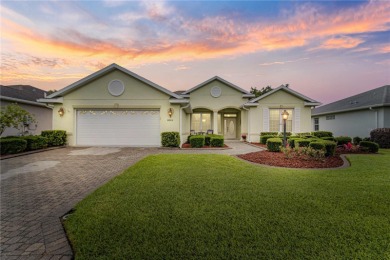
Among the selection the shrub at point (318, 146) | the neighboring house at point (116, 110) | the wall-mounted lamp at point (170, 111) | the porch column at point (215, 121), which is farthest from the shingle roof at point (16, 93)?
the shrub at point (318, 146)

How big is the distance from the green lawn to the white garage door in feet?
27.4

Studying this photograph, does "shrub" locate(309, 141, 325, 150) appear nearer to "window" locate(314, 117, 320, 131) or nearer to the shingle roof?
"window" locate(314, 117, 320, 131)

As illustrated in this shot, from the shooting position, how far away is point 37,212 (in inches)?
140

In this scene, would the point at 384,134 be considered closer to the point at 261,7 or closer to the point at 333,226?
the point at 261,7

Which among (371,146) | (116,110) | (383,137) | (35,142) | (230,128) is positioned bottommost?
(371,146)

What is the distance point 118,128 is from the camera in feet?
44.1

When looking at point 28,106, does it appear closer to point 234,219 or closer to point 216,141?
point 216,141

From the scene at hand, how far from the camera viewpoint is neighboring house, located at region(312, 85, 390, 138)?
15141mm

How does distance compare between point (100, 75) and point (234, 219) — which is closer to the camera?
point (234, 219)

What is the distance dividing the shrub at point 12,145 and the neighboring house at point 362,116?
2439 cm

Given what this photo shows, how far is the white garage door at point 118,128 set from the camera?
13.4 m

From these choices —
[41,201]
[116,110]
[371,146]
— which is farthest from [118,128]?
[371,146]

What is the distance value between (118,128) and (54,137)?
4.09 meters

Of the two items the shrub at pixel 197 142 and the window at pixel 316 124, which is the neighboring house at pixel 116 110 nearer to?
the shrub at pixel 197 142
